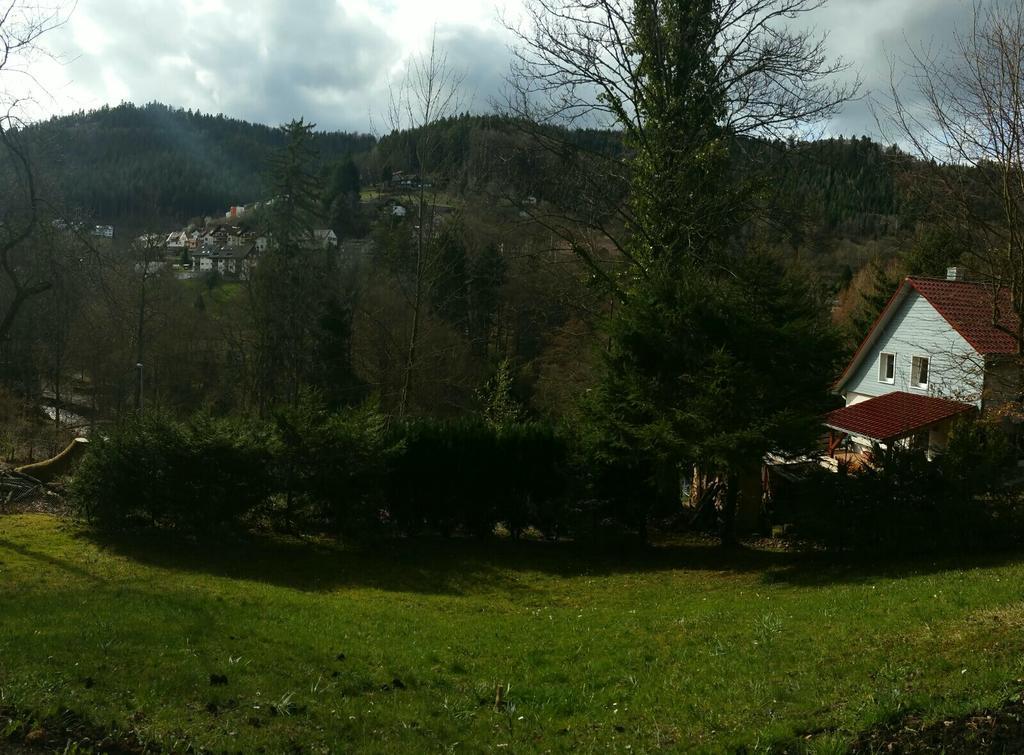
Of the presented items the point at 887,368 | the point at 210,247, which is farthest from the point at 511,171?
the point at 210,247

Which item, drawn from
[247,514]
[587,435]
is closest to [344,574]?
[247,514]

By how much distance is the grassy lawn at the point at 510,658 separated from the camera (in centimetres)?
577

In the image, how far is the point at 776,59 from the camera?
63.2 feet

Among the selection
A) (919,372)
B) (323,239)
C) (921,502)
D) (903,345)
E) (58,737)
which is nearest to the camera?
(58,737)

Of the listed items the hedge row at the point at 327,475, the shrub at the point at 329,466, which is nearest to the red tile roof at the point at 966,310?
the hedge row at the point at 327,475

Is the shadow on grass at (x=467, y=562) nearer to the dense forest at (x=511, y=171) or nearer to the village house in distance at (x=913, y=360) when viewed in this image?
the dense forest at (x=511, y=171)

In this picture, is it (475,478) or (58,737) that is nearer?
(58,737)

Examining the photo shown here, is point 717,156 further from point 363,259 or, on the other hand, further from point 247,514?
point 363,259

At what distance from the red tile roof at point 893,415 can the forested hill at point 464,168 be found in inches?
277

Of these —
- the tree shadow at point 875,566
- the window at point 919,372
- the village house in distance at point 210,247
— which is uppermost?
the village house in distance at point 210,247

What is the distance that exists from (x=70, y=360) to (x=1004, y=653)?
150 feet

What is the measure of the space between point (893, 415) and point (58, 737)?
30926mm

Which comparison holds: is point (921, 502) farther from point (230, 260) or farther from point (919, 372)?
point (230, 260)

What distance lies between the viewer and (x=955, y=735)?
510cm
